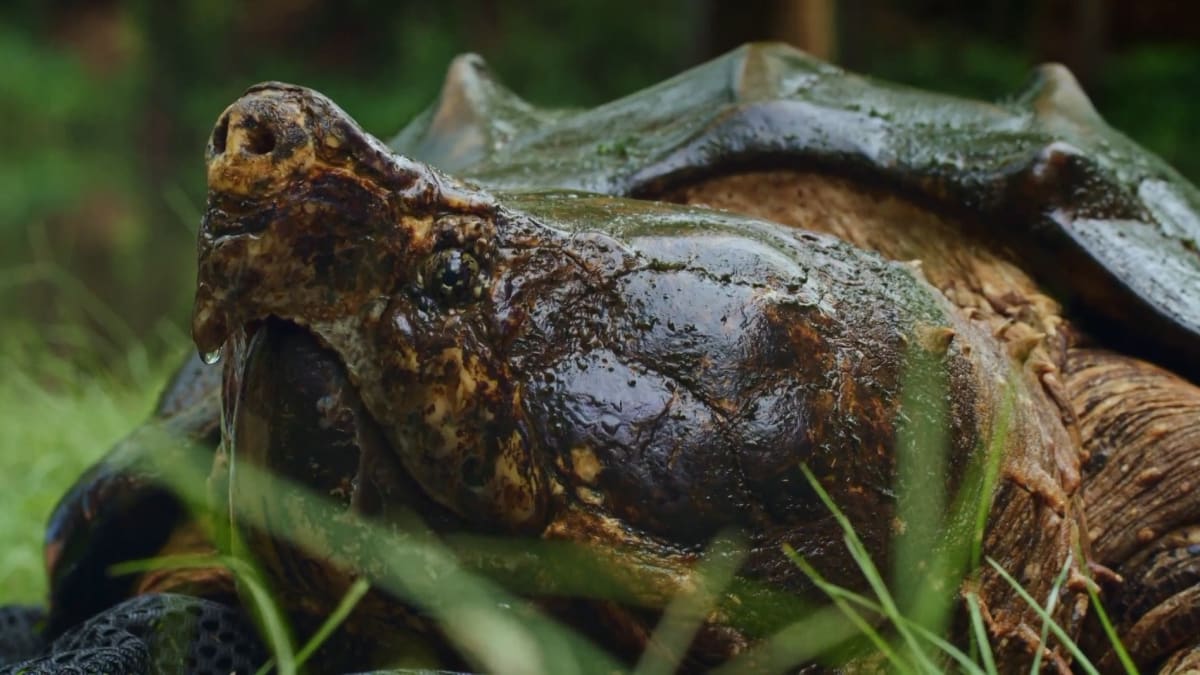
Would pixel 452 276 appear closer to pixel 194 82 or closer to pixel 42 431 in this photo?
pixel 42 431

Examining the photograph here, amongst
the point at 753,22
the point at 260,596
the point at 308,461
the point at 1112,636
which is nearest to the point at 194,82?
the point at 753,22

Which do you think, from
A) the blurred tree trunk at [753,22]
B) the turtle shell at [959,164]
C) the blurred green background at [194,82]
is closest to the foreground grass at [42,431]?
the blurred green background at [194,82]

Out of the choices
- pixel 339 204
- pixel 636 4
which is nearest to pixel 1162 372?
pixel 339 204

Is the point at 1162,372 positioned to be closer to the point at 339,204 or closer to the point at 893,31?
the point at 339,204

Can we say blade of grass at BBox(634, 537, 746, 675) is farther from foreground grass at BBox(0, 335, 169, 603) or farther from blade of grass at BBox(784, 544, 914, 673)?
foreground grass at BBox(0, 335, 169, 603)

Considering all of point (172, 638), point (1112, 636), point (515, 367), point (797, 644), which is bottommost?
point (172, 638)

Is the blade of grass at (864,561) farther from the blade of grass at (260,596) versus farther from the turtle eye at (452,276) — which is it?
the blade of grass at (260,596)
